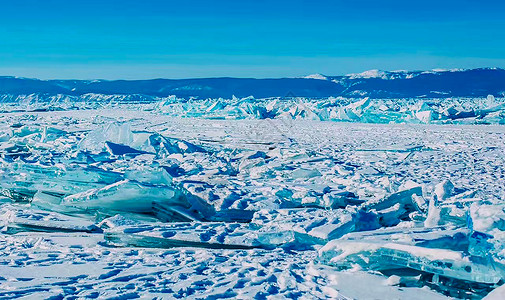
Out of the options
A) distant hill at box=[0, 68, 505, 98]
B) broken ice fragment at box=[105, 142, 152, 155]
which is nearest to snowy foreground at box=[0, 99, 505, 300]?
broken ice fragment at box=[105, 142, 152, 155]

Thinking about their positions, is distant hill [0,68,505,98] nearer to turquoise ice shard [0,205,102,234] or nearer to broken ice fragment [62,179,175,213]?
broken ice fragment [62,179,175,213]

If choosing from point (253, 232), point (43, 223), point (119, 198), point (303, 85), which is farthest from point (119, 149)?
point (303, 85)

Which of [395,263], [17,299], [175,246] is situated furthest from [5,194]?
[395,263]

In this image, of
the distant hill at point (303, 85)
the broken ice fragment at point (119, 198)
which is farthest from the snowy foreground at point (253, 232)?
the distant hill at point (303, 85)

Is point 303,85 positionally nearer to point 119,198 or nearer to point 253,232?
point 119,198

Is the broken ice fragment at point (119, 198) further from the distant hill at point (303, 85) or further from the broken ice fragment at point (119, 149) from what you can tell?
the distant hill at point (303, 85)

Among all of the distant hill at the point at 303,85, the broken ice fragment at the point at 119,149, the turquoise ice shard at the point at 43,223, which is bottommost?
the turquoise ice shard at the point at 43,223
